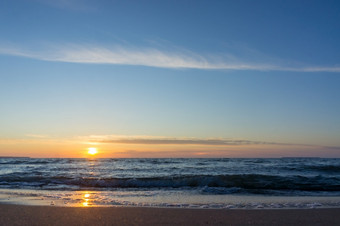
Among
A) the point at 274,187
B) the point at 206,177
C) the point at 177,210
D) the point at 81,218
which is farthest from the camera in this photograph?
the point at 206,177

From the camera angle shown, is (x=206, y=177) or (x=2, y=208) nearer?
(x=2, y=208)

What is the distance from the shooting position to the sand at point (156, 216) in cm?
704

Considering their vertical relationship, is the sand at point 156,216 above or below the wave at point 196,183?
above

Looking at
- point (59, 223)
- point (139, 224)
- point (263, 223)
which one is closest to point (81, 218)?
point (59, 223)

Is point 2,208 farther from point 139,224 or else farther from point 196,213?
point 196,213

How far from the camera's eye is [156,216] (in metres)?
7.70

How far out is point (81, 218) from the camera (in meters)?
7.37

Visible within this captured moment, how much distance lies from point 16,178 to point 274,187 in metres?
15.8

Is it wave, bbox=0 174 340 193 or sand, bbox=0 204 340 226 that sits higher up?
sand, bbox=0 204 340 226

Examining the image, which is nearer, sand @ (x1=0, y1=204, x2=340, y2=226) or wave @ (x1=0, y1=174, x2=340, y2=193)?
sand @ (x1=0, y1=204, x2=340, y2=226)

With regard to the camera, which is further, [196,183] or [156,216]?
[196,183]

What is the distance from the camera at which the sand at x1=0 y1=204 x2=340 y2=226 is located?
7035mm

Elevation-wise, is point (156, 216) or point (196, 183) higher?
point (156, 216)

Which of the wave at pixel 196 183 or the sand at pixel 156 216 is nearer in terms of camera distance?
the sand at pixel 156 216
